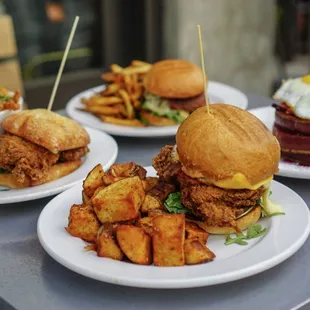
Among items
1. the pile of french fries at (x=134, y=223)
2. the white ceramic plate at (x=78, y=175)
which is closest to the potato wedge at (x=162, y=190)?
the pile of french fries at (x=134, y=223)

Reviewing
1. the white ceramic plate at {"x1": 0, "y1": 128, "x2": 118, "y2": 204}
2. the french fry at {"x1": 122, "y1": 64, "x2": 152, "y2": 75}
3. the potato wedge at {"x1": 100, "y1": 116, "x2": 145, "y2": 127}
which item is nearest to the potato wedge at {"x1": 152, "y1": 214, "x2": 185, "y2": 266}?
the white ceramic plate at {"x1": 0, "y1": 128, "x2": 118, "y2": 204}

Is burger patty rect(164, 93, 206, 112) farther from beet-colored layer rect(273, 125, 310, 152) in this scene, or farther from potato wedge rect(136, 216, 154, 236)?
potato wedge rect(136, 216, 154, 236)

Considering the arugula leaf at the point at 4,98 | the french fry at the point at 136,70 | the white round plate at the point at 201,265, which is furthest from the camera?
the french fry at the point at 136,70

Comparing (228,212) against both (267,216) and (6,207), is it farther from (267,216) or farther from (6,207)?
(6,207)

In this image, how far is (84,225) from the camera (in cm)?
165

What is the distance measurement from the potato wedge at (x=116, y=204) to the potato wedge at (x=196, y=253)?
0.19 meters

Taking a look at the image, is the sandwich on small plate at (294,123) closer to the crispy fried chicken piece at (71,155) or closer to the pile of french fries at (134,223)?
the pile of french fries at (134,223)

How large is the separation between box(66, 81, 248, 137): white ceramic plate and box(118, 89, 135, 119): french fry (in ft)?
0.47

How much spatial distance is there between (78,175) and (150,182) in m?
0.38

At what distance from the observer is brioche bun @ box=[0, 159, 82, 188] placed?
6.81 feet

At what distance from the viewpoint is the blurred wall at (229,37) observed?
5.72 meters

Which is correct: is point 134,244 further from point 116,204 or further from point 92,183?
point 92,183

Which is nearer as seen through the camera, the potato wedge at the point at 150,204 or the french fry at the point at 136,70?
the potato wedge at the point at 150,204

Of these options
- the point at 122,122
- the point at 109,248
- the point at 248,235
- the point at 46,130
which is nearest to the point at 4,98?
the point at 46,130
